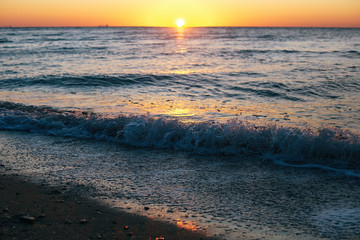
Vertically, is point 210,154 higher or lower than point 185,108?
lower

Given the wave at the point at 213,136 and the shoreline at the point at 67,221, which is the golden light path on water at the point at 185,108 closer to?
the wave at the point at 213,136

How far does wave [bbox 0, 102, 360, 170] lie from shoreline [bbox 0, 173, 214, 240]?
262 centimetres

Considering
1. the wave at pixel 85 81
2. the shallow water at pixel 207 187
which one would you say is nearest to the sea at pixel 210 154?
the shallow water at pixel 207 187

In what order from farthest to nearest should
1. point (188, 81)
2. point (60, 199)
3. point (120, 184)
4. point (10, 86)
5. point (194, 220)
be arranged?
point (188, 81)
point (10, 86)
point (120, 184)
point (60, 199)
point (194, 220)

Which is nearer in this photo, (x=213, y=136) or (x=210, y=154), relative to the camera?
(x=210, y=154)

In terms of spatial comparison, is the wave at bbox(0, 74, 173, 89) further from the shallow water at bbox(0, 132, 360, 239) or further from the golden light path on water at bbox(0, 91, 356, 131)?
the shallow water at bbox(0, 132, 360, 239)

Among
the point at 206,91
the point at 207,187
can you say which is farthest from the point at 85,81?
the point at 207,187

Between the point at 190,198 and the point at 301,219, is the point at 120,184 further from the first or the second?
the point at 301,219

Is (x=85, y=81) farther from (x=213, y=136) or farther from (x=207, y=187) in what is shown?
(x=207, y=187)

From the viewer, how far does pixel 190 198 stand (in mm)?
3889

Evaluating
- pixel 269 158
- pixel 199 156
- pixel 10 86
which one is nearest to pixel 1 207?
pixel 199 156

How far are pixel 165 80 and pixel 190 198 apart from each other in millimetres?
11220

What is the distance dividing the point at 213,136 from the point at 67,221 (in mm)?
3362

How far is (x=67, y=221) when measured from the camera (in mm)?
3314
